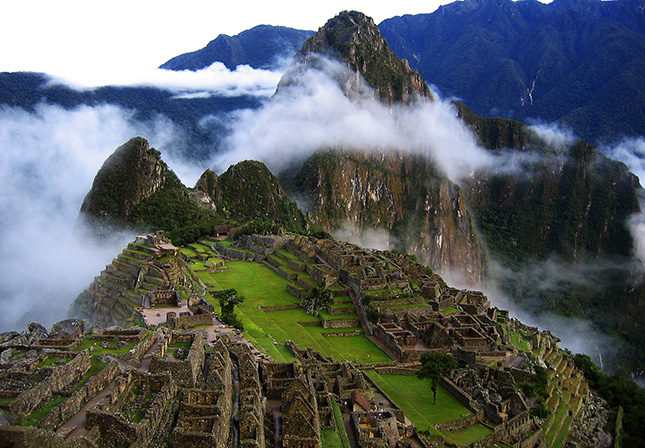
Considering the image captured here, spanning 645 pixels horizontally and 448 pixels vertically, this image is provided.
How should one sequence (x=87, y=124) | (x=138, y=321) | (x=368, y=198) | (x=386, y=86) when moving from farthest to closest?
(x=386, y=86)
(x=368, y=198)
(x=87, y=124)
(x=138, y=321)

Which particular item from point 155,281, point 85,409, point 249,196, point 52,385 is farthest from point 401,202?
point 85,409

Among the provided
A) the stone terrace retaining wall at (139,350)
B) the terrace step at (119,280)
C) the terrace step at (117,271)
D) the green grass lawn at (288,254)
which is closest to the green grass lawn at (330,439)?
the stone terrace retaining wall at (139,350)

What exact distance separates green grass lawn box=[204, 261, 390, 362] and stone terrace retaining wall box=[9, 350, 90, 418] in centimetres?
1348

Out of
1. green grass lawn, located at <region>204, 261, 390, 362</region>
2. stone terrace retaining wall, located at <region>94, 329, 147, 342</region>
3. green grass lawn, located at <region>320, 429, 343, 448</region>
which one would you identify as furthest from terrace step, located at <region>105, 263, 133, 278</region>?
green grass lawn, located at <region>320, 429, 343, 448</region>

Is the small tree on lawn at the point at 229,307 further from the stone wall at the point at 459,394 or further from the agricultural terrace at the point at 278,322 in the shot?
the stone wall at the point at 459,394

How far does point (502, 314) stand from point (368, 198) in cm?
12321

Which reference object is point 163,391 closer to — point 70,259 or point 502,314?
point 502,314

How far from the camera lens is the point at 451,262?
181 m

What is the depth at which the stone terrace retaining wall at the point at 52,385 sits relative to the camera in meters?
12.6

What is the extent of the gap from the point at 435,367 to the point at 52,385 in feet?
74.1

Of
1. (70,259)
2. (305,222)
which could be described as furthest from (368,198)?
(70,259)

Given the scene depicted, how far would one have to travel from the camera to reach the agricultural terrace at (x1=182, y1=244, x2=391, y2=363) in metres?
34.9

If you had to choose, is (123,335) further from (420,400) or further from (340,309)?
(340,309)

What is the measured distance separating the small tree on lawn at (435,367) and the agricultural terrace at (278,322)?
4.80 meters
